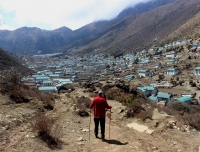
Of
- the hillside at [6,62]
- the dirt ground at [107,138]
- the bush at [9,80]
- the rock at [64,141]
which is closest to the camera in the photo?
the dirt ground at [107,138]

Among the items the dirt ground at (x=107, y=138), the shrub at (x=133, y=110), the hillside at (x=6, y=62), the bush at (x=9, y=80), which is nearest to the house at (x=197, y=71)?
the hillside at (x=6, y=62)

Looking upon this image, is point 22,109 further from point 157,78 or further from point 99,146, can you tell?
point 157,78

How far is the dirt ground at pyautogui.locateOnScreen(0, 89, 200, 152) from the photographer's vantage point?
533cm

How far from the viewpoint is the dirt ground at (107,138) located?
533 centimetres

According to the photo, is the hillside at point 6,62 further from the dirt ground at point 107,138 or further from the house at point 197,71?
the house at point 197,71

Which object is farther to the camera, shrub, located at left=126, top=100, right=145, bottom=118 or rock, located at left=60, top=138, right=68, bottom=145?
shrub, located at left=126, top=100, right=145, bottom=118

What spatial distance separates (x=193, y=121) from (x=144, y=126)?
2147 mm

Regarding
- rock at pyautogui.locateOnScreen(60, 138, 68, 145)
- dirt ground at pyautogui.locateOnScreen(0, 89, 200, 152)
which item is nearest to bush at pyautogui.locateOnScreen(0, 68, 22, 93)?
dirt ground at pyautogui.locateOnScreen(0, 89, 200, 152)

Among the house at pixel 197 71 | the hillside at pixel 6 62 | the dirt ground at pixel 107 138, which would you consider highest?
the hillside at pixel 6 62

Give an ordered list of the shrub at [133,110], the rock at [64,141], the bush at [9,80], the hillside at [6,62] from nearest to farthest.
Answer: the rock at [64,141]
the shrub at [133,110]
the bush at [9,80]
the hillside at [6,62]

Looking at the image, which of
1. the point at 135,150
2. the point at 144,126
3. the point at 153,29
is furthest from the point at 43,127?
the point at 153,29

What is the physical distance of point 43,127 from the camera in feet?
18.5

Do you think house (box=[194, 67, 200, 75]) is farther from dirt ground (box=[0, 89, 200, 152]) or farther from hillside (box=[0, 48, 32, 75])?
dirt ground (box=[0, 89, 200, 152])

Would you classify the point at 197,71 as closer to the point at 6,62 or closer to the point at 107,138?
the point at 6,62
